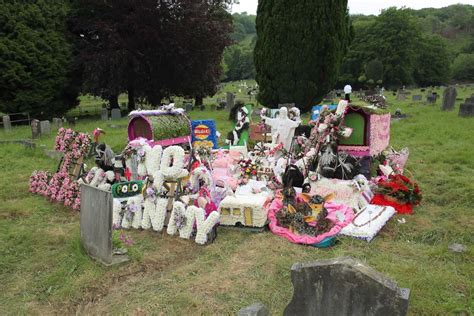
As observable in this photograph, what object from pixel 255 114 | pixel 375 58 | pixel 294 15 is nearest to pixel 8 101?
pixel 255 114

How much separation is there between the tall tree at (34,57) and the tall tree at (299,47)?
1058cm

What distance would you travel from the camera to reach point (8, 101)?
806 inches

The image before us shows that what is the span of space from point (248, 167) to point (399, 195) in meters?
3.13

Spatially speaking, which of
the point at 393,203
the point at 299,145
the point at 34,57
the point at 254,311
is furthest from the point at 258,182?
the point at 34,57

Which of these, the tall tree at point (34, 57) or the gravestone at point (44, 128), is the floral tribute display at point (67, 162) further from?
the tall tree at point (34, 57)

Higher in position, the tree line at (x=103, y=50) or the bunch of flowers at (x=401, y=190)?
the tree line at (x=103, y=50)

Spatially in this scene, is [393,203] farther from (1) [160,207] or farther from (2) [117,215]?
(2) [117,215]

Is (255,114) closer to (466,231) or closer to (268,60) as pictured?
(268,60)

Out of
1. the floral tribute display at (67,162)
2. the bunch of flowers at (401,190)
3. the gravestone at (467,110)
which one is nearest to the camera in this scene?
the bunch of flowers at (401,190)

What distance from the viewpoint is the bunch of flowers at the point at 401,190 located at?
7262mm

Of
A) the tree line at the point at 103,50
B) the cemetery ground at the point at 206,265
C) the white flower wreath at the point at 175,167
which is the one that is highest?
the tree line at the point at 103,50

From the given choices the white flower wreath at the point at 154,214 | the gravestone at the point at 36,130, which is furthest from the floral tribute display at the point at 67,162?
the gravestone at the point at 36,130

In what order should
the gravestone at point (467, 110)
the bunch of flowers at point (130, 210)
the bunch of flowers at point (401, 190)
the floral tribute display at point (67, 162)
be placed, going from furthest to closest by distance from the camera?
the gravestone at point (467, 110), the floral tribute display at point (67, 162), the bunch of flowers at point (401, 190), the bunch of flowers at point (130, 210)

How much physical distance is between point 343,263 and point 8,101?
70.9 feet
